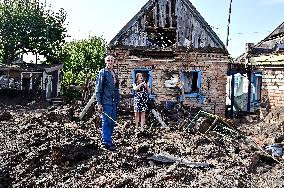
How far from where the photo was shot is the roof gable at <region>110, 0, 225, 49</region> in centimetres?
1490

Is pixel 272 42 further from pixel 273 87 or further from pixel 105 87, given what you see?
pixel 105 87

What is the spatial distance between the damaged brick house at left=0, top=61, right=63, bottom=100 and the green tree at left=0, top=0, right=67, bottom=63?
3.24 metres

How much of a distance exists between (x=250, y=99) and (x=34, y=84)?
56.5ft

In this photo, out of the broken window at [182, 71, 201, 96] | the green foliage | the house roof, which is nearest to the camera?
the broken window at [182, 71, 201, 96]

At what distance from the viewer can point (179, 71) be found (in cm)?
1490

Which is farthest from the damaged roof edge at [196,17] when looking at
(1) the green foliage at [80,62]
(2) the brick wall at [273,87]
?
(1) the green foliage at [80,62]

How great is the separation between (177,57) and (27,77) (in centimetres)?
1621

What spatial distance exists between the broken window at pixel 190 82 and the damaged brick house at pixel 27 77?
13185 millimetres

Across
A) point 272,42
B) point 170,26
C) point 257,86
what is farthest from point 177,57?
point 272,42

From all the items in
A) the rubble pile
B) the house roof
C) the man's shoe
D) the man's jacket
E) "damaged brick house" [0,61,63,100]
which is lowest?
the rubble pile

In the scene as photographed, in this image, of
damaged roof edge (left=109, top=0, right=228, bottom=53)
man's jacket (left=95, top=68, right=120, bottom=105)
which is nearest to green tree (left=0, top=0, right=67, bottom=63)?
damaged roof edge (left=109, top=0, right=228, bottom=53)

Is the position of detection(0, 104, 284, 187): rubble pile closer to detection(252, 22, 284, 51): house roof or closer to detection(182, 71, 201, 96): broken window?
detection(182, 71, 201, 96): broken window

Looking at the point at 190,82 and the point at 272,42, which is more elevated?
the point at 272,42

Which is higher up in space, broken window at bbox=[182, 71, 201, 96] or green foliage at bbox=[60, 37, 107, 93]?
green foliage at bbox=[60, 37, 107, 93]
